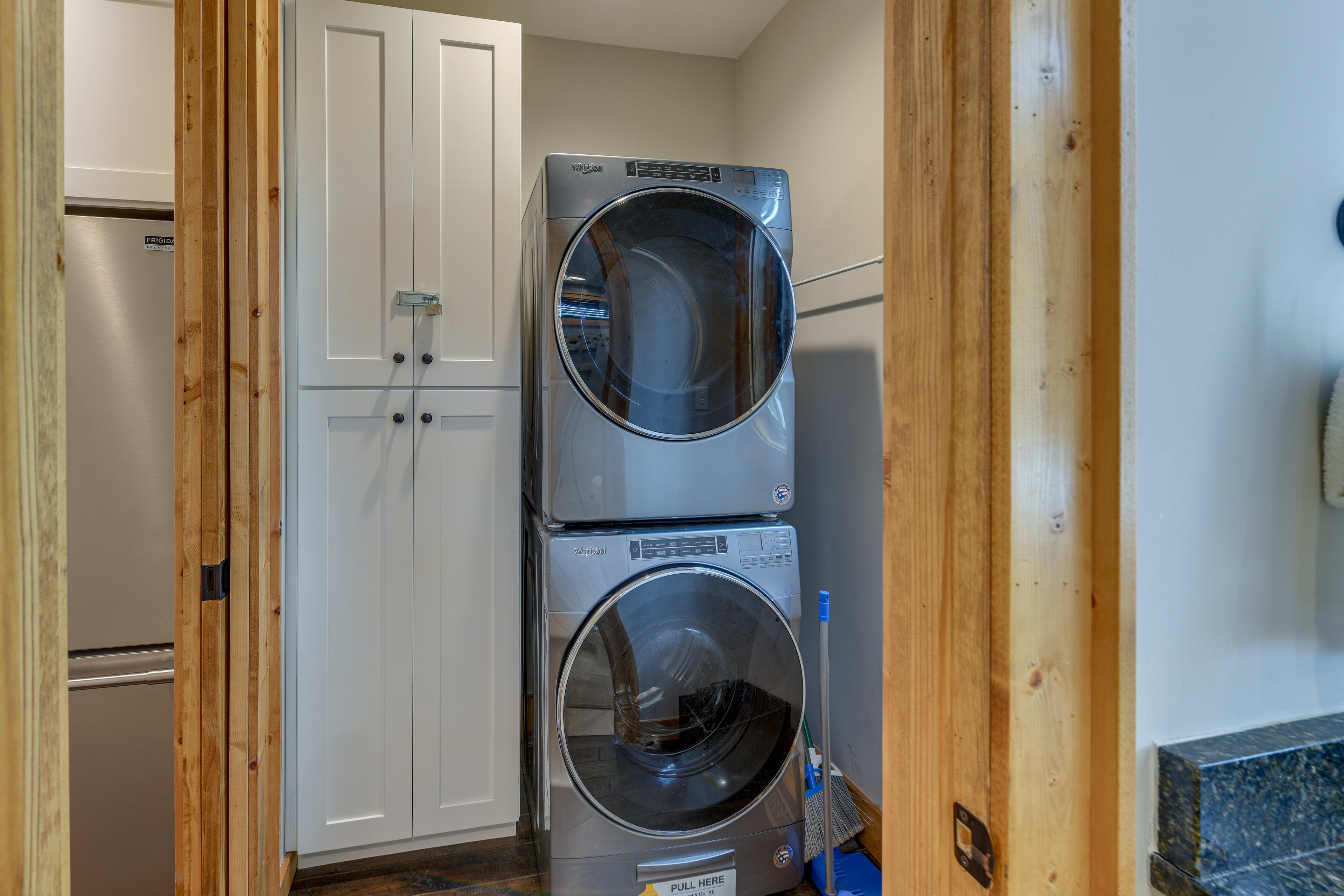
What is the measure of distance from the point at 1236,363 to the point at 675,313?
1146mm

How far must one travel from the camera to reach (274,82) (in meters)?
1.47

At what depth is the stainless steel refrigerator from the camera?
1401 millimetres

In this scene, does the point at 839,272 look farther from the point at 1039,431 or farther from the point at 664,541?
the point at 1039,431

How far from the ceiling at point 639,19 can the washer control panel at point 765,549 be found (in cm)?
180

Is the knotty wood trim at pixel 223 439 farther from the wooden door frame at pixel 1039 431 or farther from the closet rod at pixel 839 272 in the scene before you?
the closet rod at pixel 839 272

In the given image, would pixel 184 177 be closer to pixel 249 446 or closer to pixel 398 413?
pixel 249 446

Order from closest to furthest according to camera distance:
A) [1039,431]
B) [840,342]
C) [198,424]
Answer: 1. [1039,431]
2. [198,424]
3. [840,342]

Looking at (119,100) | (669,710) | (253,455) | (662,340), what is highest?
(119,100)

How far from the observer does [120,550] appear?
1.42m

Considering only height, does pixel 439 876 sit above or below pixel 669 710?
below

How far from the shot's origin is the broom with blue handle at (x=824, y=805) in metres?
1.62

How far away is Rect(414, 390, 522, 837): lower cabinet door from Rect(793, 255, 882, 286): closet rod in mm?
944

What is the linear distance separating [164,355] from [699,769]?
1.48 meters

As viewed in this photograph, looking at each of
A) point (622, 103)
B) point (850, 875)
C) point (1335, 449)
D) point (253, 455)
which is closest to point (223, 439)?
point (253, 455)
